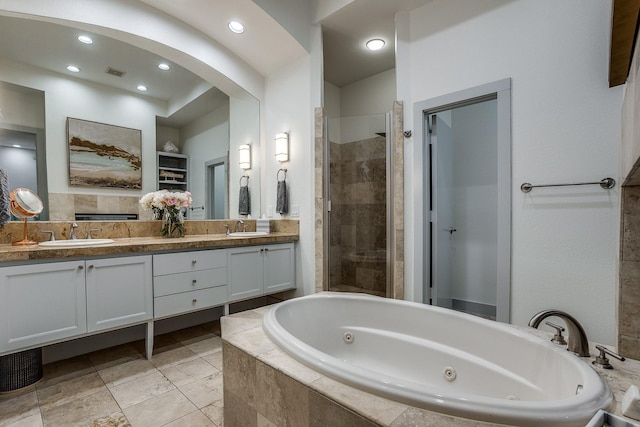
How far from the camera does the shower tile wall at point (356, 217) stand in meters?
3.02

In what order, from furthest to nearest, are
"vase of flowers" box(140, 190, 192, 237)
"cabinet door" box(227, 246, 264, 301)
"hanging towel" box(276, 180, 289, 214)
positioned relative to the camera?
1. "hanging towel" box(276, 180, 289, 214)
2. "cabinet door" box(227, 246, 264, 301)
3. "vase of flowers" box(140, 190, 192, 237)

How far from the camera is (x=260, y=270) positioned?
2.88 m

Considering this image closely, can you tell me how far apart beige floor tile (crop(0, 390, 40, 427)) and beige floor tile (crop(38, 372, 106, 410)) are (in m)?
0.03

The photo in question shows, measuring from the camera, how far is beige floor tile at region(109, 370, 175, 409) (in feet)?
5.70

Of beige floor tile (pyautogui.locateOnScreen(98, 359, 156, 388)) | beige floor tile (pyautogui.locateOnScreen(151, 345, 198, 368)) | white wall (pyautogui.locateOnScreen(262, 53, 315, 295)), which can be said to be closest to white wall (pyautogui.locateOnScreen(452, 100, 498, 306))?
white wall (pyautogui.locateOnScreen(262, 53, 315, 295))

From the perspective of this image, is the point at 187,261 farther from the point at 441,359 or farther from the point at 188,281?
the point at 441,359

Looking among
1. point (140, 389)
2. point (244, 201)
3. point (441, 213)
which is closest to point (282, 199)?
point (244, 201)

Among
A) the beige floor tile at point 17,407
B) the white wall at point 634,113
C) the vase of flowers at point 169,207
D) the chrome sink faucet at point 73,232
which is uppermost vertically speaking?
the white wall at point 634,113

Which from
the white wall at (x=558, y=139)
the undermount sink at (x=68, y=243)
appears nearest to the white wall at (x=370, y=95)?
the white wall at (x=558, y=139)

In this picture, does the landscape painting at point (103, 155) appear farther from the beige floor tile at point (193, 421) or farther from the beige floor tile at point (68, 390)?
the beige floor tile at point (193, 421)

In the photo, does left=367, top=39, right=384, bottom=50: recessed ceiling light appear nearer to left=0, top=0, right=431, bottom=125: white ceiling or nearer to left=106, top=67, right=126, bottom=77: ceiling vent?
left=0, top=0, right=431, bottom=125: white ceiling

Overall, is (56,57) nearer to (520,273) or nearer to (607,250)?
(520,273)

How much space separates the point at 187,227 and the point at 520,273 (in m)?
2.88

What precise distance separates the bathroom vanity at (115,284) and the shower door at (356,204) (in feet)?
2.69
